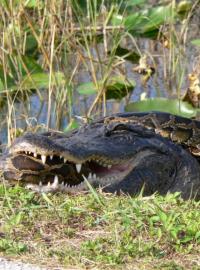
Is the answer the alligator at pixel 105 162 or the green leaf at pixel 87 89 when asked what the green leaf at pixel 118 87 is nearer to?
the green leaf at pixel 87 89

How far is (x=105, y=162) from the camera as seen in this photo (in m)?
A: 6.22

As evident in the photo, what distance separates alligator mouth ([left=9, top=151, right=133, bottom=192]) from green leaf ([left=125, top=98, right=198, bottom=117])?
10.2ft

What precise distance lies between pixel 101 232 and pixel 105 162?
1.63 m

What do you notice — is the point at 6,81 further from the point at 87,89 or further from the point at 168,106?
the point at 168,106

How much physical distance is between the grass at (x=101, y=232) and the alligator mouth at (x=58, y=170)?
2.60 ft

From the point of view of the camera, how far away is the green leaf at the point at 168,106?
9.27m

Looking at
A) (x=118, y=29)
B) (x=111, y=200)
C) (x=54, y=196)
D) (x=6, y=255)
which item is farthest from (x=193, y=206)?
(x=118, y=29)

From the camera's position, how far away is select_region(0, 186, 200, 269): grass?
4.30 metres

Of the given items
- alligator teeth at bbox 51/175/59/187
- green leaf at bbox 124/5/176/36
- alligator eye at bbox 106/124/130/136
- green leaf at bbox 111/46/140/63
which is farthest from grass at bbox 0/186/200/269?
green leaf at bbox 111/46/140/63

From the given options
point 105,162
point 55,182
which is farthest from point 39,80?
point 55,182

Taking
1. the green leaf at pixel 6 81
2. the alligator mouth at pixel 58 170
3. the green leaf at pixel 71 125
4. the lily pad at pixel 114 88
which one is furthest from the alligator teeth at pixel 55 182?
the lily pad at pixel 114 88

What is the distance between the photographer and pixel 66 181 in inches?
240

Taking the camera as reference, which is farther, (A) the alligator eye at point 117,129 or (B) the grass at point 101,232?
(A) the alligator eye at point 117,129

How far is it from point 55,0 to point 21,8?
1.17 feet
